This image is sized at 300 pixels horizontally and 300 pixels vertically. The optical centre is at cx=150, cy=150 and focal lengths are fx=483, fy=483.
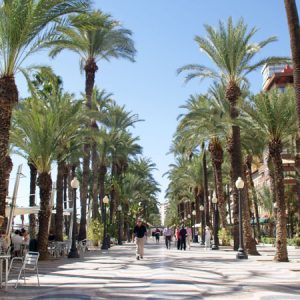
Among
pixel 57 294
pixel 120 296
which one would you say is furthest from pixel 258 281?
pixel 57 294

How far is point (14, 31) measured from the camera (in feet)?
51.8

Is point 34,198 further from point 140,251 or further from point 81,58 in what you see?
point 140,251

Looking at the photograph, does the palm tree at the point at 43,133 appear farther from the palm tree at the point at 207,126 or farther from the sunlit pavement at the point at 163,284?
the palm tree at the point at 207,126

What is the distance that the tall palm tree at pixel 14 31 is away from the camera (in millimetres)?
15492

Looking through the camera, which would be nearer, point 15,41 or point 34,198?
point 15,41

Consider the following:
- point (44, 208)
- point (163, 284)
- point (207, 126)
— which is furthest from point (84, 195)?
point (163, 284)

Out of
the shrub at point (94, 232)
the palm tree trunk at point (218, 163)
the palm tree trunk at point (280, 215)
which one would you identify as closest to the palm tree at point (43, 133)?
the palm tree trunk at point (280, 215)

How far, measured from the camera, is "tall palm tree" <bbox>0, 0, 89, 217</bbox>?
610 inches

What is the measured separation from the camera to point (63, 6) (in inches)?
641

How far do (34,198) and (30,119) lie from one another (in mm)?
14150

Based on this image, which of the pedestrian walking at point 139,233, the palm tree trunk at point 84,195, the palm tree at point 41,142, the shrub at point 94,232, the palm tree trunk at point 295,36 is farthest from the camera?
the shrub at point 94,232

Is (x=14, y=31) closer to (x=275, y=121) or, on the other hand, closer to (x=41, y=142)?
(x=41, y=142)

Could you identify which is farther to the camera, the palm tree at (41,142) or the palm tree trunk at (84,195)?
the palm tree trunk at (84,195)

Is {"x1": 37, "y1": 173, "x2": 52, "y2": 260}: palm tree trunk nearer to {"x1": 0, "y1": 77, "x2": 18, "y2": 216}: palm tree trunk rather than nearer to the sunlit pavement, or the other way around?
the sunlit pavement
